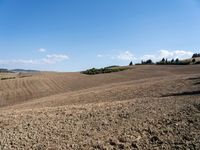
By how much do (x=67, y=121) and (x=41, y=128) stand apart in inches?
37.3

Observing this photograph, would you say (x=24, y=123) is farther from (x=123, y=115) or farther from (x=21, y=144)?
(x=123, y=115)

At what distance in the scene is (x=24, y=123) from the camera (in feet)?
31.4

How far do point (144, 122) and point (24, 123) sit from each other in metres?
4.19

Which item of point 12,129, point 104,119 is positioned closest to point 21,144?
point 12,129

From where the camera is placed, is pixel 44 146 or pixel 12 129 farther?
pixel 12 129

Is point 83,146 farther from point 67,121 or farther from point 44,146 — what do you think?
point 67,121

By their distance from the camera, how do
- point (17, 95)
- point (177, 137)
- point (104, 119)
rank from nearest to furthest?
point (177, 137) < point (104, 119) < point (17, 95)

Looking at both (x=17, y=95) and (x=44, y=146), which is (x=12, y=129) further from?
(x=17, y=95)

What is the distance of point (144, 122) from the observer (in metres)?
8.66

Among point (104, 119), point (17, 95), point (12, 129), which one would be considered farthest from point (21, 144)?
point (17, 95)

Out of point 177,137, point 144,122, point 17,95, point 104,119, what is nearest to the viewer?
point 177,137

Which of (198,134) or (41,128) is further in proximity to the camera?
(41,128)

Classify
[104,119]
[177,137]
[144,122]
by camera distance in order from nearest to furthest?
1. [177,137]
2. [144,122]
3. [104,119]

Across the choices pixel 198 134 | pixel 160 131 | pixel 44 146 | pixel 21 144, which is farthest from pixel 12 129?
pixel 198 134
